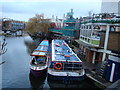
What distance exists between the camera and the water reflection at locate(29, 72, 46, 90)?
1188cm

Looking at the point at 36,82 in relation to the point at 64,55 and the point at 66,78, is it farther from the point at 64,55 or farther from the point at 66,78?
the point at 64,55

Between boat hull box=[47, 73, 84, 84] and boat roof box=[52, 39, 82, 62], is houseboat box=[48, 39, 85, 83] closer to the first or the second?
boat hull box=[47, 73, 84, 84]

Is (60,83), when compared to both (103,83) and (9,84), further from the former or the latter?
(9,84)

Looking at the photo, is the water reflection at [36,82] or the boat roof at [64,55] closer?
the water reflection at [36,82]

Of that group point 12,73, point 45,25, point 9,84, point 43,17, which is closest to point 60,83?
point 9,84

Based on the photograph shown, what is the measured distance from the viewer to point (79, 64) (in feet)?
42.1

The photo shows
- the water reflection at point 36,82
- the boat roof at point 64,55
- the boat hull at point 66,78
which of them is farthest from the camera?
the boat roof at point 64,55

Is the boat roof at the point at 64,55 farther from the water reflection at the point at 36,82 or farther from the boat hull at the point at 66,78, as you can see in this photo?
the water reflection at the point at 36,82

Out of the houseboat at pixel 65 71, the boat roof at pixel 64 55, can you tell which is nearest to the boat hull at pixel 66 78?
the houseboat at pixel 65 71

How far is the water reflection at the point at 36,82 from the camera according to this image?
39.0 ft

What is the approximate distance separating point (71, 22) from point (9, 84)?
1170 inches

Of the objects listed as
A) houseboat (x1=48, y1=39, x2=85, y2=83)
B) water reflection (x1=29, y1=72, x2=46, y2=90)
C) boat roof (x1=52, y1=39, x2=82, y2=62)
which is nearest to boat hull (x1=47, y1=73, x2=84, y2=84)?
houseboat (x1=48, y1=39, x2=85, y2=83)

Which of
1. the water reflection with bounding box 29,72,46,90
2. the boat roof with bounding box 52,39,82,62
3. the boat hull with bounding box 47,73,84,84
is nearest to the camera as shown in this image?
the water reflection with bounding box 29,72,46,90

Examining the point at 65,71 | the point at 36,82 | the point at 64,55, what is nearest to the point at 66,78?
the point at 65,71
